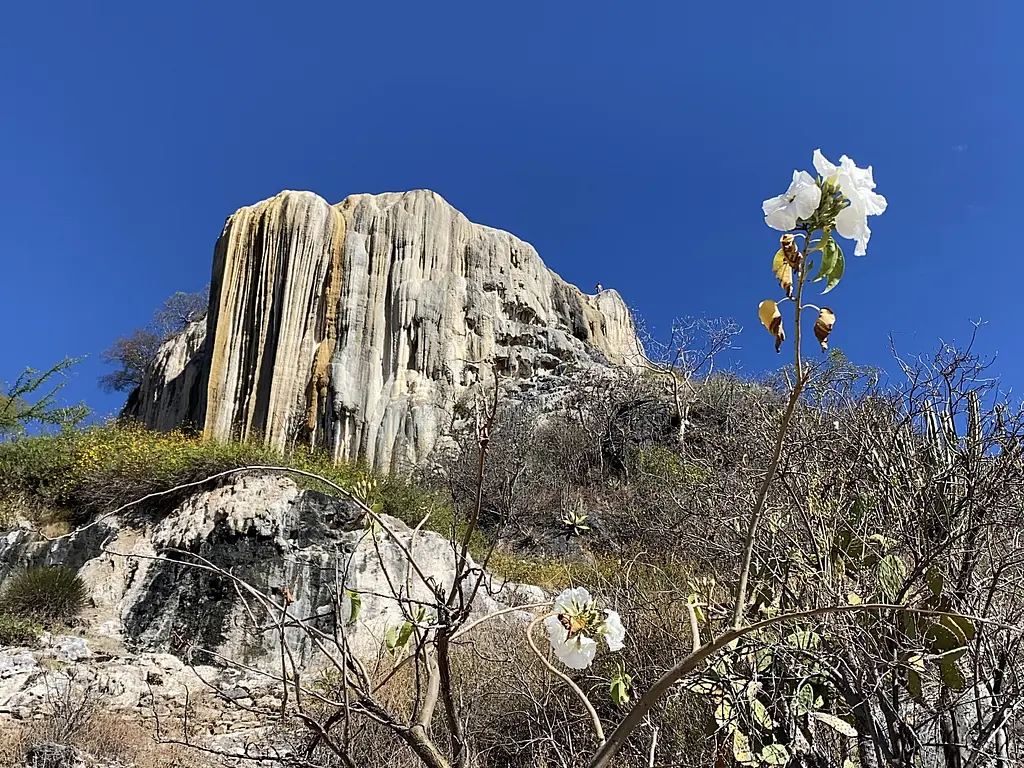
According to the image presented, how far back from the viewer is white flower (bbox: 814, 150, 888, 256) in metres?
0.92

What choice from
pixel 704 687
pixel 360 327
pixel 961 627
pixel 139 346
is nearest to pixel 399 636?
pixel 704 687

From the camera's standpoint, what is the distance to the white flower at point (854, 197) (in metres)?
0.92

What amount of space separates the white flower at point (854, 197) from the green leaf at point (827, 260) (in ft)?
0.20

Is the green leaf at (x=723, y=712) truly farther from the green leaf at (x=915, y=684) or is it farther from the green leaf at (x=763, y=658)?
the green leaf at (x=915, y=684)

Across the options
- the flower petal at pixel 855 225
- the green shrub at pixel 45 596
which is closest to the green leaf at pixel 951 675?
the flower petal at pixel 855 225

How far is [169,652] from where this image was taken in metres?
5.91

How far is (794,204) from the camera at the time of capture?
936mm

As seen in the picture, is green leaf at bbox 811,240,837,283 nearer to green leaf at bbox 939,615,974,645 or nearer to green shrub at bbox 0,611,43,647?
green leaf at bbox 939,615,974,645

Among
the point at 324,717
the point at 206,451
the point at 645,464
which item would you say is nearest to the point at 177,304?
the point at 206,451

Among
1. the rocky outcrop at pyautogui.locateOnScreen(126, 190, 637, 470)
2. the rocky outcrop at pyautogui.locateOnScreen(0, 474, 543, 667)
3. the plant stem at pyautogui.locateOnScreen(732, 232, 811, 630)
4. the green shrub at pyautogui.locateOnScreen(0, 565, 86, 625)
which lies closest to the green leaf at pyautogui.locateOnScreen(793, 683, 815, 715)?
the plant stem at pyautogui.locateOnScreen(732, 232, 811, 630)

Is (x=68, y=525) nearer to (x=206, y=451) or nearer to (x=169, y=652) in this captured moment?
(x=206, y=451)

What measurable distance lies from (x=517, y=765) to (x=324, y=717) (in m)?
1.14

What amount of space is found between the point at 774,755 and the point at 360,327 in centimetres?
1358

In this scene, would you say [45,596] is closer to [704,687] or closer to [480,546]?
[480,546]
